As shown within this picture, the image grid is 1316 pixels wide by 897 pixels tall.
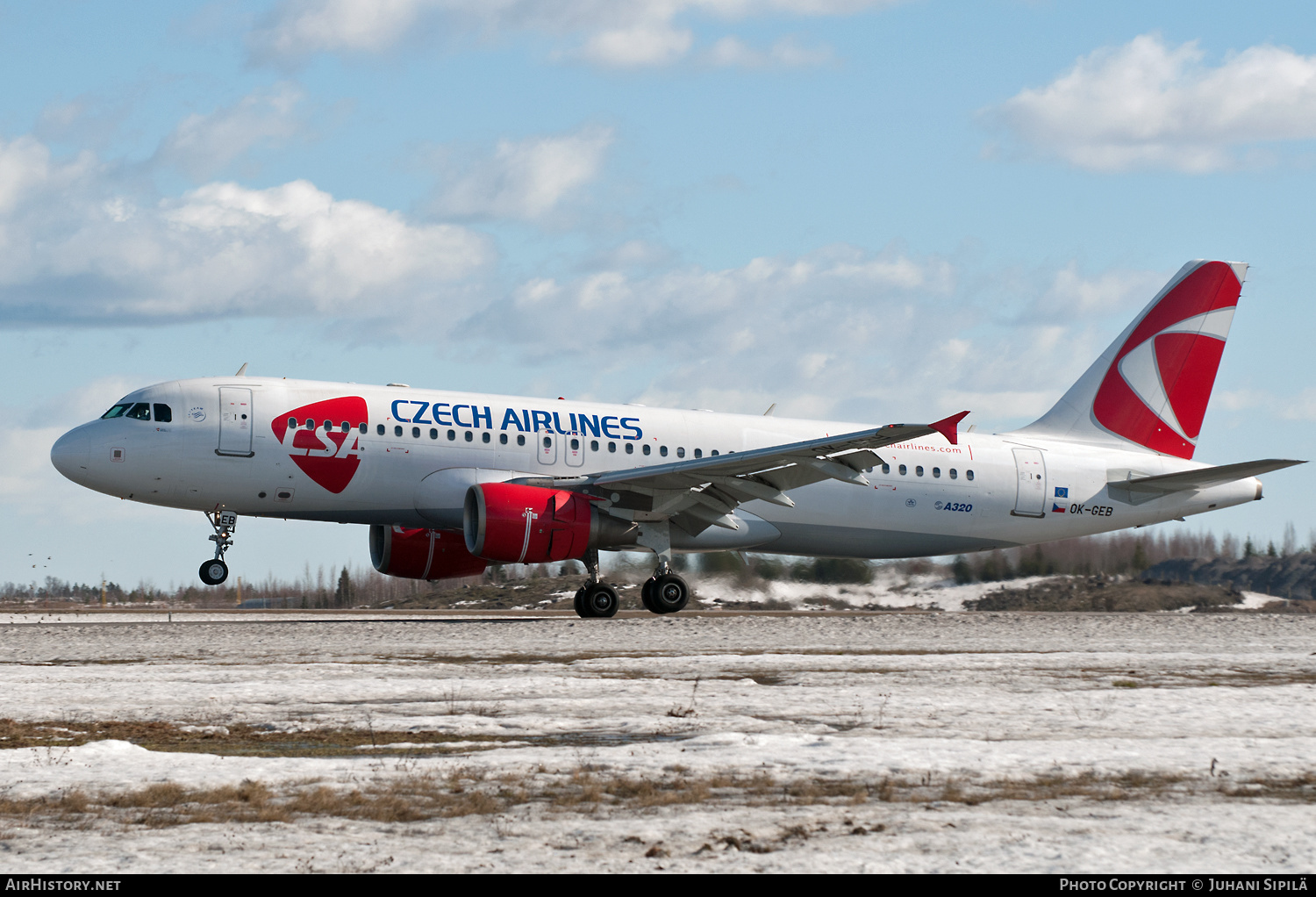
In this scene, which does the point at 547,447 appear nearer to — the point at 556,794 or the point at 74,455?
the point at 74,455

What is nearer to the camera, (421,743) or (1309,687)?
(421,743)

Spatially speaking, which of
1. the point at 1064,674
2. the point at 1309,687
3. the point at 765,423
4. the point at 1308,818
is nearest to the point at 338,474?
the point at 765,423

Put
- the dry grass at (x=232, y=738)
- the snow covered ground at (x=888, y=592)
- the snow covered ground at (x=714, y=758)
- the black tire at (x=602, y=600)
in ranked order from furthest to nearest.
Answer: the snow covered ground at (x=888, y=592)
the black tire at (x=602, y=600)
the dry grass at (x=232, y=738)
the snow covered ground at (x=714, y=758)

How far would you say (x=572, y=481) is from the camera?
23125 millimetres

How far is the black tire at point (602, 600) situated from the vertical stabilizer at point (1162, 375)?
39.0 feet

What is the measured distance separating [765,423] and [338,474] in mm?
9021

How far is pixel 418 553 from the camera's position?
85.3 ft

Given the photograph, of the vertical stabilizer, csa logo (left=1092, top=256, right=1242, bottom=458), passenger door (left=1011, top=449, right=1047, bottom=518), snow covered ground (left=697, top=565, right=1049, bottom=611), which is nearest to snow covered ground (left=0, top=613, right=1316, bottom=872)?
passenger door (left=1011, top=449, right=1047, bottom=518)

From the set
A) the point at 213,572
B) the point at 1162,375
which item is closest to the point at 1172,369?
the point at 1162,375

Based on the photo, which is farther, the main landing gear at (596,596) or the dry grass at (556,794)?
the main landing gear at (596,596)

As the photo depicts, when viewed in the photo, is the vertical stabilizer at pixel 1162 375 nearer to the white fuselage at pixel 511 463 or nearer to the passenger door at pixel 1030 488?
the white fuselage at pixel 511 463

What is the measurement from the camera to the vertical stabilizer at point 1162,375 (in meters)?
30.4

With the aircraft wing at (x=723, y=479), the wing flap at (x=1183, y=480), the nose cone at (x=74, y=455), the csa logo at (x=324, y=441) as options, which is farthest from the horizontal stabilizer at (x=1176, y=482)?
the nose cone at (x=74, y=455)
